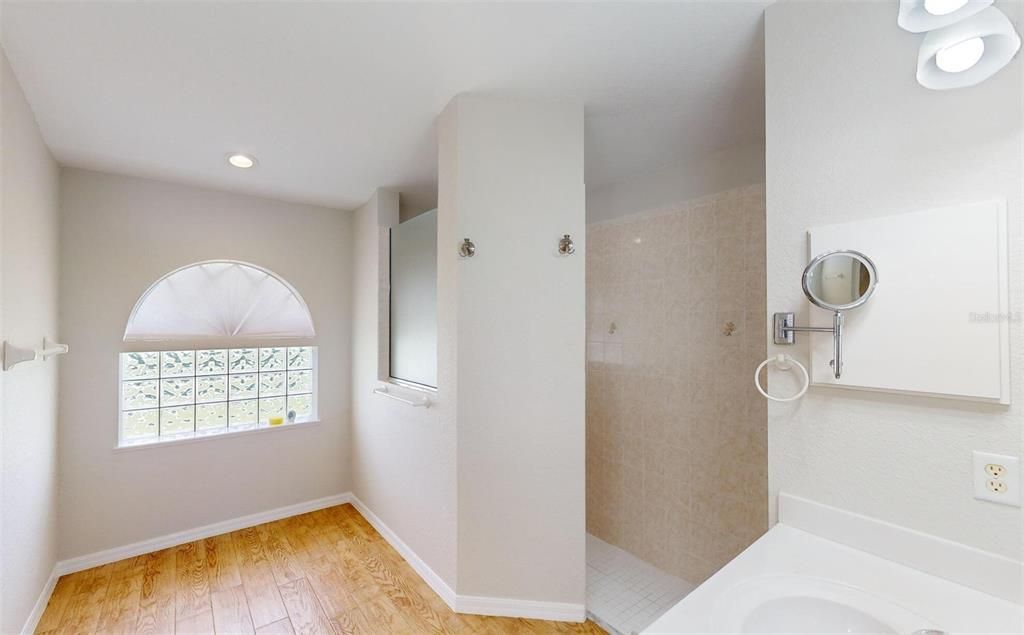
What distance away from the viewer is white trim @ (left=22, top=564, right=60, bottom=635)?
6.05 ft

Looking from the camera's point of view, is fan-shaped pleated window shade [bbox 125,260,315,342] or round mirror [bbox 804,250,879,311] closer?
round mirror [bbox 804,250,879,311]

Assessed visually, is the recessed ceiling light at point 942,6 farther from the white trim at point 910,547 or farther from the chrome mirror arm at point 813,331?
the white trim at point 910,547

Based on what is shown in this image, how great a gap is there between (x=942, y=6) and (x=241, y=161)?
2.84 m

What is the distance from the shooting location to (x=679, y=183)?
7.89 ft

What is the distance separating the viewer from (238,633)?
191 cm

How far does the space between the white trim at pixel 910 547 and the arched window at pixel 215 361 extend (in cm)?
313

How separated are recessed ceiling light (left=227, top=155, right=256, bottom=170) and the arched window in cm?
78

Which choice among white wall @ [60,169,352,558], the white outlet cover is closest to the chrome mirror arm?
the white outlet cover

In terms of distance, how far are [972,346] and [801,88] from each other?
0.79 m

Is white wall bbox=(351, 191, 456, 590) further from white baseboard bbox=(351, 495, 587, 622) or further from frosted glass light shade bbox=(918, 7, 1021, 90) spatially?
frosted glass light shade bbox=(918, 7, 1021, 90)

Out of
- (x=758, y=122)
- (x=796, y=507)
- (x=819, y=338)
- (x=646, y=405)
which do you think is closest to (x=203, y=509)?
(x=646, y=405)

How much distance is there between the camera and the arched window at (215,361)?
2.69 m

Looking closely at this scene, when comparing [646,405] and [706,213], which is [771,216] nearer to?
[706,213]

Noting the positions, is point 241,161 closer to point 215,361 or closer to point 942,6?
point 215,361
